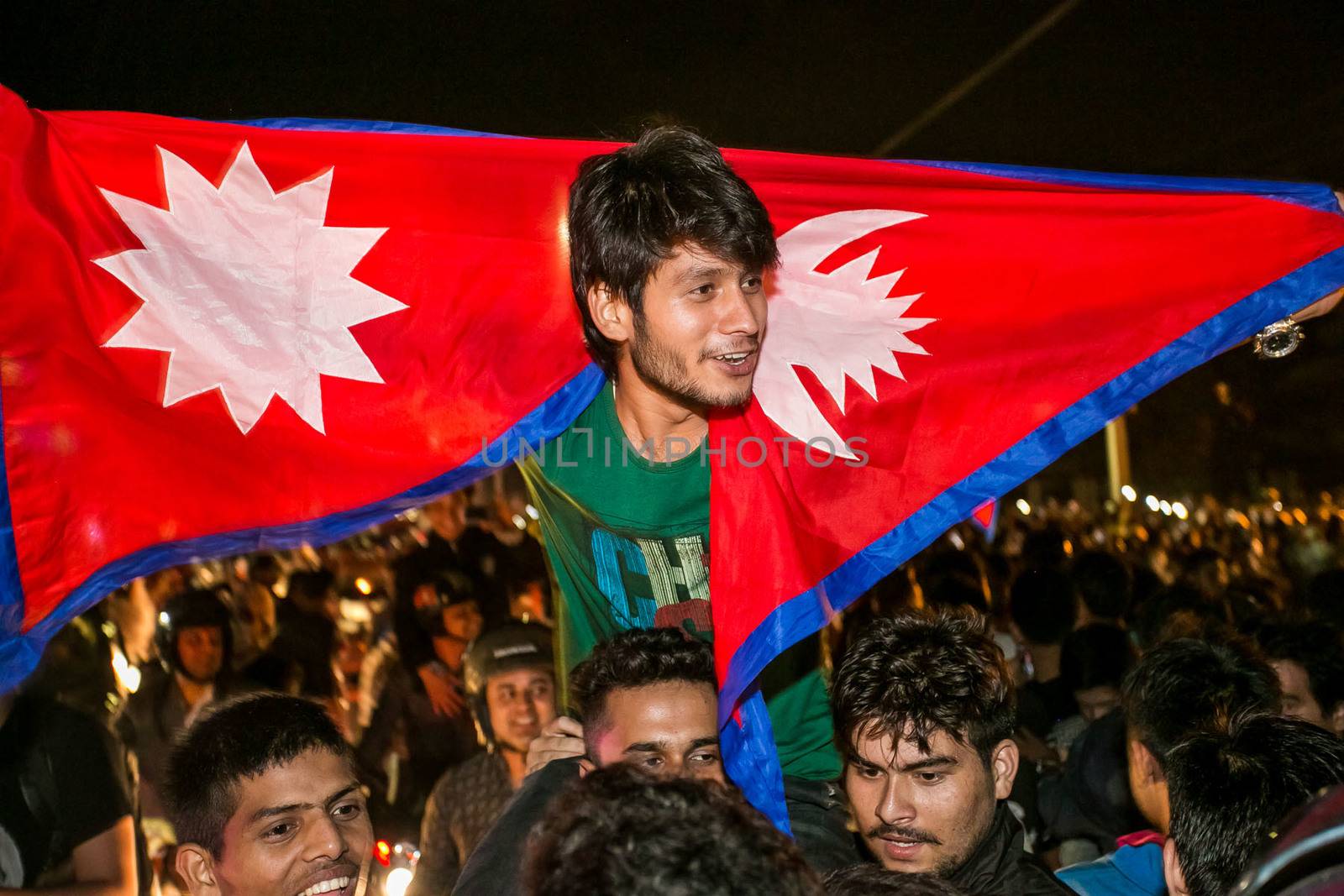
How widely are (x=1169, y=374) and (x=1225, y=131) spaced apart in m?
7.68

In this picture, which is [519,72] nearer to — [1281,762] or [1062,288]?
[1062,288]

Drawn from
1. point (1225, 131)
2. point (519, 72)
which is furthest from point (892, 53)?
point (1225, 131)

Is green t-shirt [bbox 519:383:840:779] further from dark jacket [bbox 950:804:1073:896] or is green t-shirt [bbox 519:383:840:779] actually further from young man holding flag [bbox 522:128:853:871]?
dark jacket [bbox 950:804:1073:896]

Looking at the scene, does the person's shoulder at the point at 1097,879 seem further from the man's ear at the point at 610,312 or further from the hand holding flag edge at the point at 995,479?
the man's ear at the point at 610,312

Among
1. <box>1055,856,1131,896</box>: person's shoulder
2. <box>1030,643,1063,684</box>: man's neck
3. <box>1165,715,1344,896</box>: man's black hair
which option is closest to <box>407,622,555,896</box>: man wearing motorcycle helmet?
<box>1055,856,1131,896</box>: person's shoulder

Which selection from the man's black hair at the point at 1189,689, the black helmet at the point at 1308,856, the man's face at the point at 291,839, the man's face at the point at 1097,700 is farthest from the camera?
the man's face at the point at 1097,700

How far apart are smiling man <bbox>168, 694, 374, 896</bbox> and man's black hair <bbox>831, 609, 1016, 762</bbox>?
1.18 metres

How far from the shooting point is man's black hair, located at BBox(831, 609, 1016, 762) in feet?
10.1

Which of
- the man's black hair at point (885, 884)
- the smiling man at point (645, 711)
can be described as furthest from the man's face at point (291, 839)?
the man's black hair at point (885, 884)

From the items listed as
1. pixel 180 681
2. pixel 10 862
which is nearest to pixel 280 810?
pixel 10 862

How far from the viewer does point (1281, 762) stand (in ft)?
7.71

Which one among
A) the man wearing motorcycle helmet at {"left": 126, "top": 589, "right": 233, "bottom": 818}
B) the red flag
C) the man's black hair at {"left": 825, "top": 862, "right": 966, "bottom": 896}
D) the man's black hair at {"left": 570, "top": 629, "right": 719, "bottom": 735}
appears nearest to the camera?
the man's black hair at {"left": 825, "top": 862, "right": 966, "bottom": 896}

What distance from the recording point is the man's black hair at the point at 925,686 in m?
3.09

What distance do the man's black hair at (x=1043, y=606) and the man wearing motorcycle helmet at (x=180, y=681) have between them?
12.5 feet
